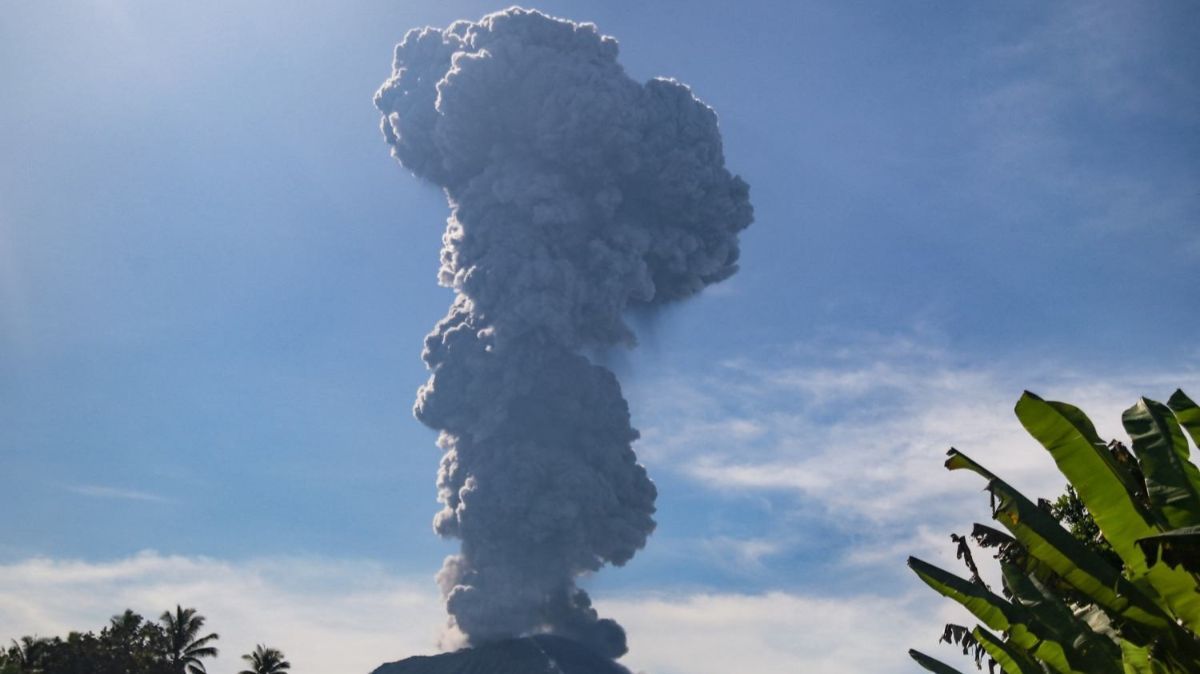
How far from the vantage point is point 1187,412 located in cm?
715

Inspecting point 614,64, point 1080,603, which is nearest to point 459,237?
point 614,64

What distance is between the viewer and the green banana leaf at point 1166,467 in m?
6.77

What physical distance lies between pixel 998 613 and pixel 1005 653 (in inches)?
41.1

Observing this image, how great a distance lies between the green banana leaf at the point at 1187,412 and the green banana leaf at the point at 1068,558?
1038 millimetres

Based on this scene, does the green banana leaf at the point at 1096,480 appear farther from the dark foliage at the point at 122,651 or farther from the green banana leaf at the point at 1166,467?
the dark foliage at the point at 122,651

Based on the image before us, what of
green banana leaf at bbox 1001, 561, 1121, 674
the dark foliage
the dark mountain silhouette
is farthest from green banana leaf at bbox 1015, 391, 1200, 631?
the dark mountain silhouette

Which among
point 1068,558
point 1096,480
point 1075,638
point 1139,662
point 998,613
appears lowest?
point 1139,662

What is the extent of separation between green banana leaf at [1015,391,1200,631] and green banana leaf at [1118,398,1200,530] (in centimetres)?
13

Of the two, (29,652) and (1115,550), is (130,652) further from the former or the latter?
(1115,550)

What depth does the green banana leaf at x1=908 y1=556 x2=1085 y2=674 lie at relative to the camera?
7.73 metres

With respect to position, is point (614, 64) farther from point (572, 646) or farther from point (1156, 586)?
point (1156, 586)

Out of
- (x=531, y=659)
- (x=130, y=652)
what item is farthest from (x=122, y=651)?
(x=531, y=659)

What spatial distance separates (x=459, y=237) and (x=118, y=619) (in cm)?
3783

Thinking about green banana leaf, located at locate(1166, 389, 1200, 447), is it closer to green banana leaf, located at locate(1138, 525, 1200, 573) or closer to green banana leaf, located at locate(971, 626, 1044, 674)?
green banana leaf, located at locate(1138, 525, 1200, 573)
